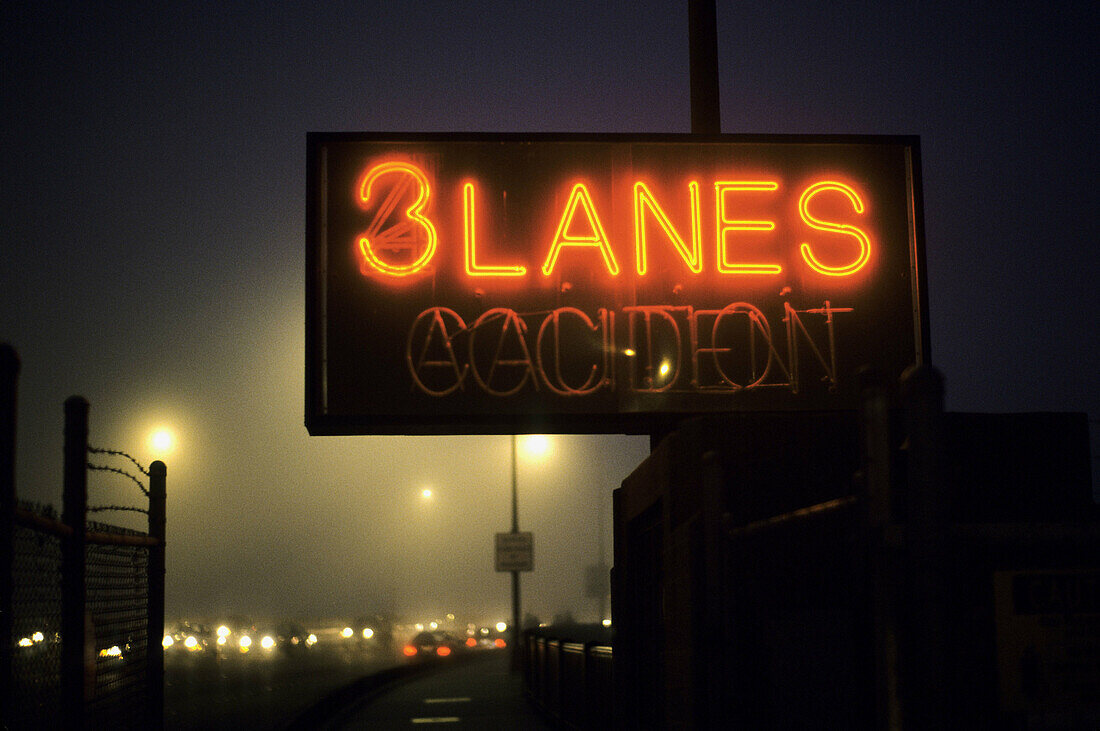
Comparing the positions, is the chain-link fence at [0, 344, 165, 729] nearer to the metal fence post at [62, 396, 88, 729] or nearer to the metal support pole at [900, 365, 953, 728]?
the metal fence post at [62, 396, 88, 729]

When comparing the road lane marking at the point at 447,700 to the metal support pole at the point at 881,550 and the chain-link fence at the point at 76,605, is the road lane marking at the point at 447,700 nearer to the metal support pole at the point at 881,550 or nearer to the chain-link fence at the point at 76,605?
the chain-link fence at the point at 76,605

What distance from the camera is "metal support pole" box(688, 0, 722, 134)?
1354 cm

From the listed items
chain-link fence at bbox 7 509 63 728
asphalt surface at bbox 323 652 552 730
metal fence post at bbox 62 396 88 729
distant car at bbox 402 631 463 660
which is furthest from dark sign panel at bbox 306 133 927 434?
distant car at bbox 402 631 463 660

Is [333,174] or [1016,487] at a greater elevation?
[333,174]

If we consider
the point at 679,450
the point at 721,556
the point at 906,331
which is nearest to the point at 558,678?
the point at 906,331

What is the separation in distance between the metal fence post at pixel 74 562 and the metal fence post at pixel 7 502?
1682 millimetres

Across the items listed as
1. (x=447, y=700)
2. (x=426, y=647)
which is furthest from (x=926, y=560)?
(x=426, y=647)

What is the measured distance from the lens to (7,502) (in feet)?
14.1

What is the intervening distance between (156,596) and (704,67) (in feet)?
27.8

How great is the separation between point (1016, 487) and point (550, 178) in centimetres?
714

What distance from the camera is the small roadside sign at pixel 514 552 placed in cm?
4038

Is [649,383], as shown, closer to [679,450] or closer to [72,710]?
[679,450]

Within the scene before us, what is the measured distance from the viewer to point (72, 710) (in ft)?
19.5

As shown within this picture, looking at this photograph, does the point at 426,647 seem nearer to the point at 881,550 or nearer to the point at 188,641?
the point at 188,641
